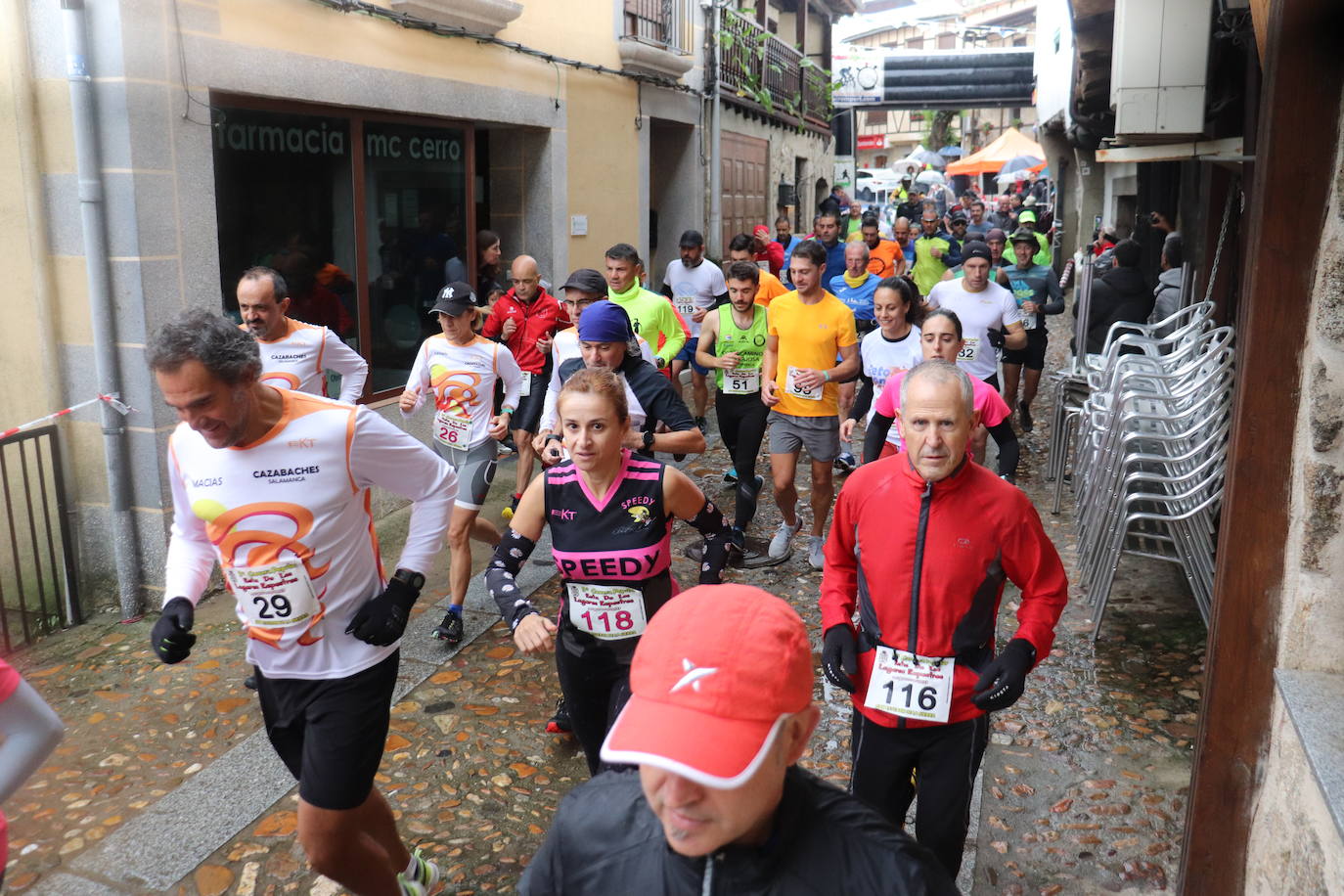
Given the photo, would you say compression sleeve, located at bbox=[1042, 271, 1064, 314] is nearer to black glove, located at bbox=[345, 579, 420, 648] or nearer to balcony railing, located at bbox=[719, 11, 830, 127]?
balcony railing, located at bbox=[719, 11, 830, 127]

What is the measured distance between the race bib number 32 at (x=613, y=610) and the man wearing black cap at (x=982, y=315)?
5.09 m

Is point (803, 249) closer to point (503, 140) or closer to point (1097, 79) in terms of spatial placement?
point (1097, 79)

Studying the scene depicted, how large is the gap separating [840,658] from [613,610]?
2.61 feet

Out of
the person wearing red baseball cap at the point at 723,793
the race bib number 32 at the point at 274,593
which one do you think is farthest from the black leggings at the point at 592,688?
the person wearing red baseball cap at the point at 723,793

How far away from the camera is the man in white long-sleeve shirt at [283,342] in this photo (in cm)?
565

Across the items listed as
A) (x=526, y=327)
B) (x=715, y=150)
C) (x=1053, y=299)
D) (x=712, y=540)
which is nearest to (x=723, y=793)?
(x=712, y=540)

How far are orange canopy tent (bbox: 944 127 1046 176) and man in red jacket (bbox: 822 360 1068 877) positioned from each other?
95.9ft

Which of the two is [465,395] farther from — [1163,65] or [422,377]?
[1163,65]

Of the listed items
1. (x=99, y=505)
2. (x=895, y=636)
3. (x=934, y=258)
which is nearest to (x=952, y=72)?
(x=934, y=258)

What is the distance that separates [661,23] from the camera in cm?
1315

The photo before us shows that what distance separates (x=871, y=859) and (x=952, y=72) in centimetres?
2843

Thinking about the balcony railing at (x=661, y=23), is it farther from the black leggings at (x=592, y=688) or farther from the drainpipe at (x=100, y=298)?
the black leggings at (x=592, y=688)

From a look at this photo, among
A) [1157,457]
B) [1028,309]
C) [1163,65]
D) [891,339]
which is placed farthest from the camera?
[1028,309]

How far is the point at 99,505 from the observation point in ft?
21.2
